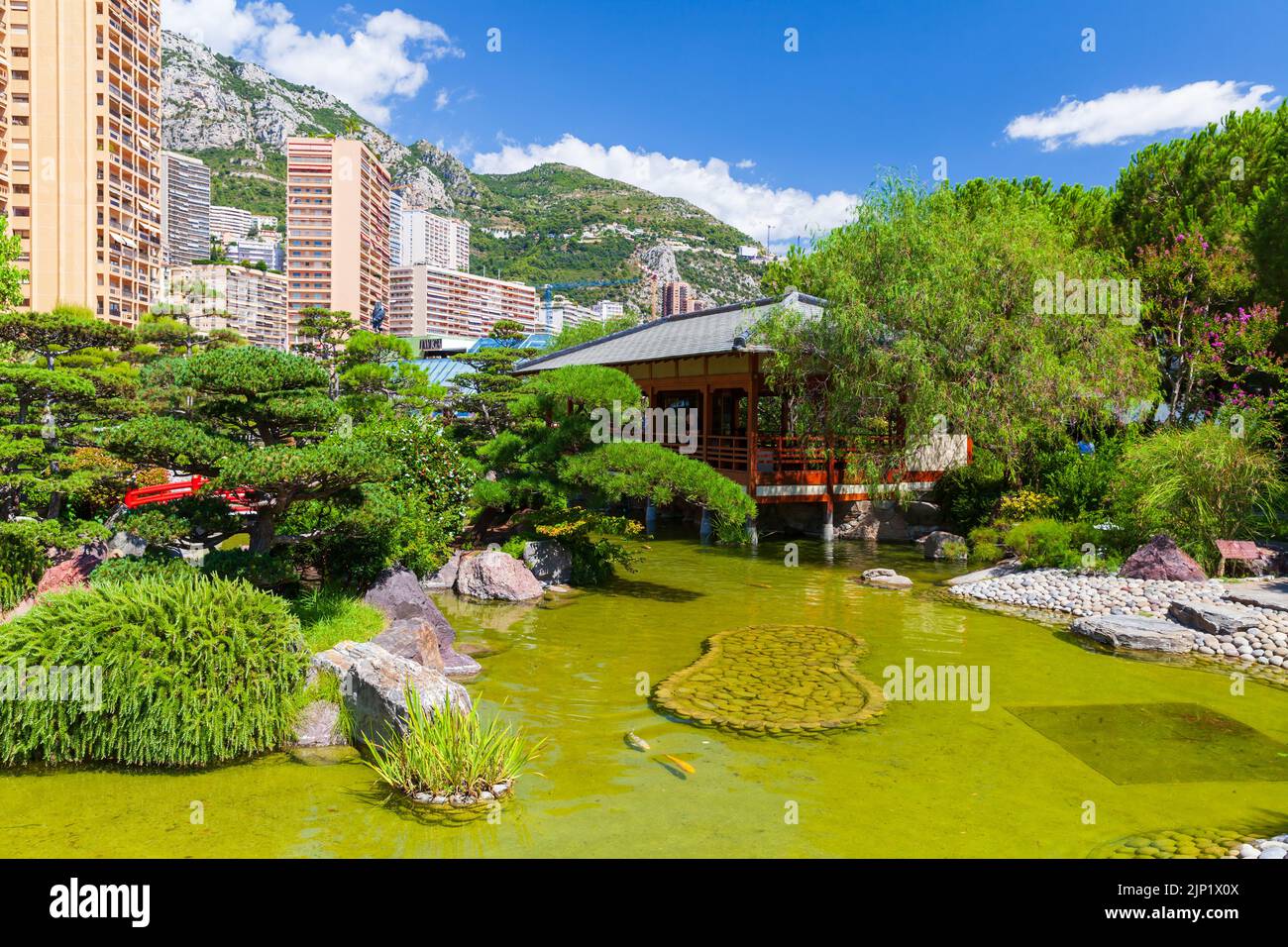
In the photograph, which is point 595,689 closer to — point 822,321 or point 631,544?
point 631,544

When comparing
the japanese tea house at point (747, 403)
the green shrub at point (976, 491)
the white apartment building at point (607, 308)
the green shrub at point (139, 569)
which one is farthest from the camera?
the white apartment building at point (607, 308)

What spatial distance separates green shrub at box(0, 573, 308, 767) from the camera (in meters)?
6.30

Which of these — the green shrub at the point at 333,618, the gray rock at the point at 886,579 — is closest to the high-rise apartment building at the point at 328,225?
the gray rock at the point at 886,579

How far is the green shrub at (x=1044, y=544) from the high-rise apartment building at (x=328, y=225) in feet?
309

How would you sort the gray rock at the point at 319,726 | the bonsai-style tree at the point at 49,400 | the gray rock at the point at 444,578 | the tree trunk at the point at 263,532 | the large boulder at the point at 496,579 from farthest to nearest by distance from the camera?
the gray rock at the point at 444,578
the large boulder at the point at 496,579
the bonsai-style tree at the point at 49,400
the tree trunk at the point at 263,532
the gray rock at the point at 319,726

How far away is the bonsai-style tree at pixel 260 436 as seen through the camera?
791 centimetres

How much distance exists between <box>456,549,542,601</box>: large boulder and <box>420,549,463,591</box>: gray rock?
0.18 meters

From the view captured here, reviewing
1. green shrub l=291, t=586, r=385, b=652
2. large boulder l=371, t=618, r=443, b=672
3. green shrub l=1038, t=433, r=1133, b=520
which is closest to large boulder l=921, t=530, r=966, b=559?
green shrub l=1038, t=433, r=1133, b=520

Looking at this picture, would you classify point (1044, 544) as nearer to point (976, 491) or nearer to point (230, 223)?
point (976, 491)

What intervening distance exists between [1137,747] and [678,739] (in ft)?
13.5

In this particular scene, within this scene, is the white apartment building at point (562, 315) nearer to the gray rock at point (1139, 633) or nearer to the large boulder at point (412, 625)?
the large boulder at point (412, 625)

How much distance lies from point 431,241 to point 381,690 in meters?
165

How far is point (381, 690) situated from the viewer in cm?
671

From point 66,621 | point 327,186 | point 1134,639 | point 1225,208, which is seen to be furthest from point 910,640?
point 327,186
